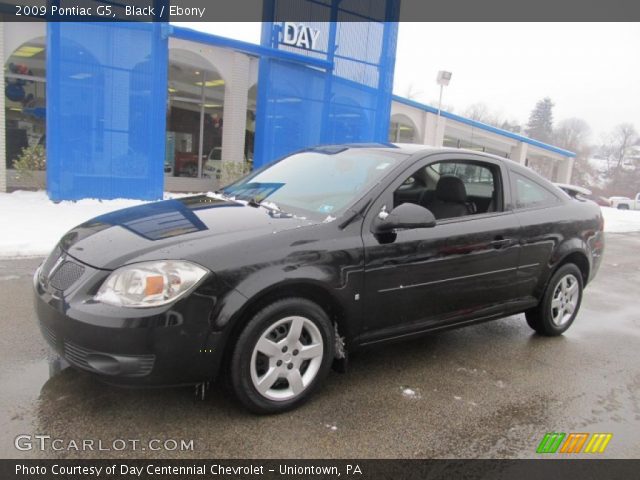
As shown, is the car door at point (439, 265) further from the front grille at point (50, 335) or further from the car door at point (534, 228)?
the front grille at point (50, 335)

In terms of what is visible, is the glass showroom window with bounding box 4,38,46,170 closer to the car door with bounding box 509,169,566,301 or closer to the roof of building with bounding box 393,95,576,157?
the car door with bounding box 509,169,566,301

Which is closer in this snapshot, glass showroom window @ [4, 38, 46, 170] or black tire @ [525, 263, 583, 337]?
black tire @ [525, 263, 583, 337]

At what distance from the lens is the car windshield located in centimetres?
367

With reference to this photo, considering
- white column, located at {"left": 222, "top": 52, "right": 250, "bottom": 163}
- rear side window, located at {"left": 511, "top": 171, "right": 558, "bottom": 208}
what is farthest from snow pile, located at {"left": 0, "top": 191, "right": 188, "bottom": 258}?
rear side window, located at {"left": 511, "top": 171, "right": 558, "bottom": 208}

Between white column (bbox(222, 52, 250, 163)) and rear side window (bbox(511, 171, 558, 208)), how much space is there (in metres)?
12.0

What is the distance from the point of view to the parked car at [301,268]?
2773 millimetres

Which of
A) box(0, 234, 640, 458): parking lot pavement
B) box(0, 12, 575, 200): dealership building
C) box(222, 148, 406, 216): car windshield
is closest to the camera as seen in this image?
box(0, 234, 640, 458): parking lot pavement

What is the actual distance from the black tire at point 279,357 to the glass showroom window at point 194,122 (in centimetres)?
1409

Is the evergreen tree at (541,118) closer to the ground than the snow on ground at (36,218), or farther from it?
farther from it

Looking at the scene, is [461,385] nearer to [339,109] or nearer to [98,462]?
[98,462]

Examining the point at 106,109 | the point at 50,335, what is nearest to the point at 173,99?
the point at 106,109

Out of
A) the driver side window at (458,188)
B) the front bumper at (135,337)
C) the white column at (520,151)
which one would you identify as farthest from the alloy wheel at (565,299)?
the white column at (520,151)

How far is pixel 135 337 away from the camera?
2691 millimetres

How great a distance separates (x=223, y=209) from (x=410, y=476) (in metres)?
2.04
